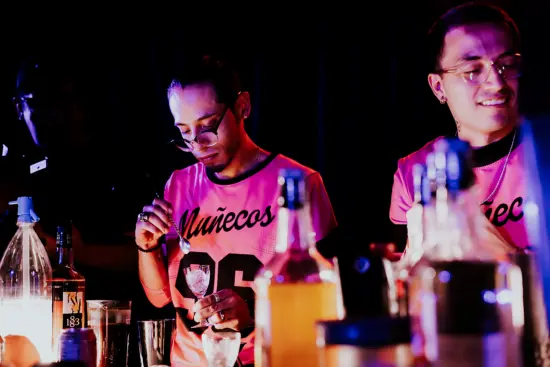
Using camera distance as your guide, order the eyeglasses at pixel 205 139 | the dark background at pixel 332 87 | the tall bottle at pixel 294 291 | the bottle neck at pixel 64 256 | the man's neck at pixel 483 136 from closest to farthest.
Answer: the tall bottle at pixel 294 291 → the bottle neck at pixel 64 256 → the man's neck at pixel 483 136 → the eyeglasses at pixel 205 139 → the dark background at pixel 332 87

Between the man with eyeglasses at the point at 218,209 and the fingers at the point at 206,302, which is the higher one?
the man with eyeglasses at the point at 218,209

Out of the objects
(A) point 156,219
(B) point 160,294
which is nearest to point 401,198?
(A) point 156,219

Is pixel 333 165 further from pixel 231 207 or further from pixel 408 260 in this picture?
pixel 408 260

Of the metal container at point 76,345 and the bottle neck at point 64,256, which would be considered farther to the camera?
the bottle neck at point 64,256

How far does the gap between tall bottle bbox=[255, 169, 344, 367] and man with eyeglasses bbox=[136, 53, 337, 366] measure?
1.26m

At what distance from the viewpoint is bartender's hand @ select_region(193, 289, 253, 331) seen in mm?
1526

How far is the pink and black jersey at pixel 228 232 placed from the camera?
223cm

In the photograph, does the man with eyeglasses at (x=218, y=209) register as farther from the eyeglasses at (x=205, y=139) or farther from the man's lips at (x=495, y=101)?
the man's lips at (x=495, y=101)

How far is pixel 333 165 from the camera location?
2990 mm

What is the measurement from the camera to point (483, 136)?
1.88m

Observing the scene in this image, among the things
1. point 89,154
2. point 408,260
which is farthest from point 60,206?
point 408,260

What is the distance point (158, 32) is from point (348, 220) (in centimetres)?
149

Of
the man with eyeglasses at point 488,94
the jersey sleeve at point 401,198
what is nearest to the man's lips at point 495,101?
the man with eyeglasses at point 488,94

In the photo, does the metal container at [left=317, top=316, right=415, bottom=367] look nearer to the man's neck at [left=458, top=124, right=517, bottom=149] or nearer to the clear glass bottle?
the clear glass bottle
